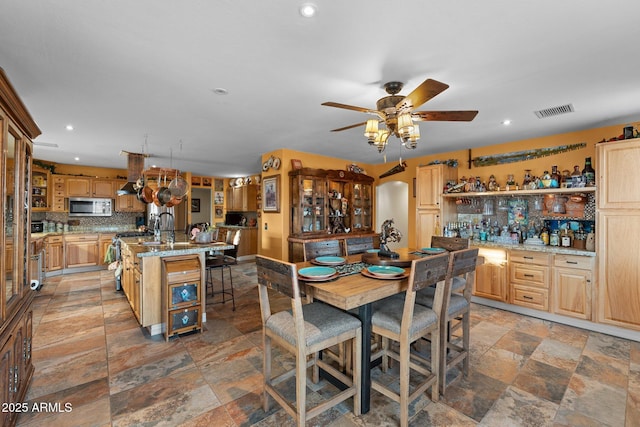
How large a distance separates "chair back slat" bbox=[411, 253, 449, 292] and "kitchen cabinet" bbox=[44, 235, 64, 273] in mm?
7174

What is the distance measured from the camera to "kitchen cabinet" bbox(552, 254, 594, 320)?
3.34 meters

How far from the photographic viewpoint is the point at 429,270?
1.83 metres

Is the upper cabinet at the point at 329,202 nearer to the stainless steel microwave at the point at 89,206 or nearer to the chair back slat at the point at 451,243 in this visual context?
the chair back slat at the point at 451,243

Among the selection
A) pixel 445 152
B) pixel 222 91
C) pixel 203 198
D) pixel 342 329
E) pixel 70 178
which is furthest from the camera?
pixel 203 198

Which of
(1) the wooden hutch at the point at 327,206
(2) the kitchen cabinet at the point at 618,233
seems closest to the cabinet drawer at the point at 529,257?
(2) the kitchen cabinet at the point at 618,233

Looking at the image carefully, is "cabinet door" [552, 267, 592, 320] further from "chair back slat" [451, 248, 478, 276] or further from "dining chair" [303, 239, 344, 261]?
"dining chair" [303, 239, 344, 261]

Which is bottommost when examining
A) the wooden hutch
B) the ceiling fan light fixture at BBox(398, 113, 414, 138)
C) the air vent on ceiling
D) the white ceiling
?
the wooden hutch

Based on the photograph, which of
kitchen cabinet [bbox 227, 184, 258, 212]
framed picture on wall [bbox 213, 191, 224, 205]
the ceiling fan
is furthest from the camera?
framed picture on wall [bbox 213, 191, 224, 205]

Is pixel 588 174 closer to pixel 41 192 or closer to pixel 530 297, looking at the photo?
pixel 530 297

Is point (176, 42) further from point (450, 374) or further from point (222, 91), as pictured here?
point (450, 374)

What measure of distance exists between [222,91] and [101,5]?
1.15 metres

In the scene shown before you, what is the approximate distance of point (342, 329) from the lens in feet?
5.99

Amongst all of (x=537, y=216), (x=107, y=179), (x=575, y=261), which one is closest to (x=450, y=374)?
(x=575, y=261)

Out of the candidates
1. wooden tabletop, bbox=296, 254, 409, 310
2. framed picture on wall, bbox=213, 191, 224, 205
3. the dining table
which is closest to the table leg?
the dining table
